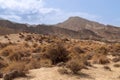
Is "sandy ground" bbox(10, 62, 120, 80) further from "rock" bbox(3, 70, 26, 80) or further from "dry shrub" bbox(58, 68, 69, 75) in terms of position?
"rock" bbox(3, 70, 26, 80)

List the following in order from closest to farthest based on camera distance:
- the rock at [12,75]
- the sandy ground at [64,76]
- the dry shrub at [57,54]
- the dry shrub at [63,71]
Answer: the rock at [12,75]
the sandy ground at [64,76]
the dry shrub at [63,71]
the dry shrub at [57,54]

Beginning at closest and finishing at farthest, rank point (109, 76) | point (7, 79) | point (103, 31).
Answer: point (7, 79) < point (109, 76) < point (103, 31)

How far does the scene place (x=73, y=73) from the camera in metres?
20.7

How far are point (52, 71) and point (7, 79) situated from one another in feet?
10.7

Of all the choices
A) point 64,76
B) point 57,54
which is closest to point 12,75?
point 64,76

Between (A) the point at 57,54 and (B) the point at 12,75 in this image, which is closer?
(B) the point at 12,75

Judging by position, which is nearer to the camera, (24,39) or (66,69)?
(66,69)

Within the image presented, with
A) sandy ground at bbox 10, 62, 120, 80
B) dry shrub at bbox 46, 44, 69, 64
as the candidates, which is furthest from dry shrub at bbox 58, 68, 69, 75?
dry shrub at bbox 46, 44, 69, 64

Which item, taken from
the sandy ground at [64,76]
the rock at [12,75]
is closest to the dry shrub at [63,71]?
the sandy ground at [64,76]

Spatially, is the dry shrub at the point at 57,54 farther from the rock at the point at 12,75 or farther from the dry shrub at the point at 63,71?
the rock at the point at 12,75

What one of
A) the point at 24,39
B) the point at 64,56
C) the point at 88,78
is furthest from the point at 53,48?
the point at 24,39

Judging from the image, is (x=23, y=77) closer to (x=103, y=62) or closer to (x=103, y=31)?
(x=103, y=62)

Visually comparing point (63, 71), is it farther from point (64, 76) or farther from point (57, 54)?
point (57, 54)

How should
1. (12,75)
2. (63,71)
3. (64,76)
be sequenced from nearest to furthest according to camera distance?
(12,75)
(64,76)
(63,71)
